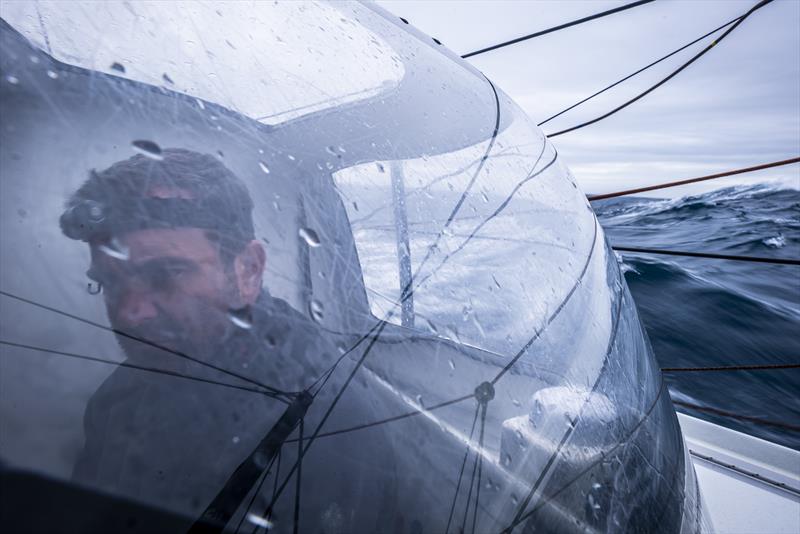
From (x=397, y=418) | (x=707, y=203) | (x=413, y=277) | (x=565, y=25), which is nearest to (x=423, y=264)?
(x=413, y=277)

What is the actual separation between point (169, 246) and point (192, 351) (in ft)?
0.23

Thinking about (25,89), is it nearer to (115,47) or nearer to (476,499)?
(115,47)

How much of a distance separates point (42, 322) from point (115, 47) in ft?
A: 0.75

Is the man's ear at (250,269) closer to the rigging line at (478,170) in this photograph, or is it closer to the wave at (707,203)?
the rigging line at (478,170)

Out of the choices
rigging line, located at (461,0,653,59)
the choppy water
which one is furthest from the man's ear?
the choppy water

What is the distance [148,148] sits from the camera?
0.36 metres

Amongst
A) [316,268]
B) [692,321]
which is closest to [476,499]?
[316,268]

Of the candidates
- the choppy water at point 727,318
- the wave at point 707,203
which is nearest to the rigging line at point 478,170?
the choppy water at point 727,318

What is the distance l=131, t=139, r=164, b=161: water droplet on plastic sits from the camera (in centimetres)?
36

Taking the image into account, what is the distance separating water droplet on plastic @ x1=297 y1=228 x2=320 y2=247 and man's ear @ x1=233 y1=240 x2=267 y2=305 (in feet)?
0.11

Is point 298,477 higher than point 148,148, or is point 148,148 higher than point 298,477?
point 148,148

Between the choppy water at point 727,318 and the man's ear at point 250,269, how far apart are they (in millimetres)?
2236

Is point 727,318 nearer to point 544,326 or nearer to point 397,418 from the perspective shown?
point 544,326

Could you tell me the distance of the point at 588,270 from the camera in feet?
1.97
